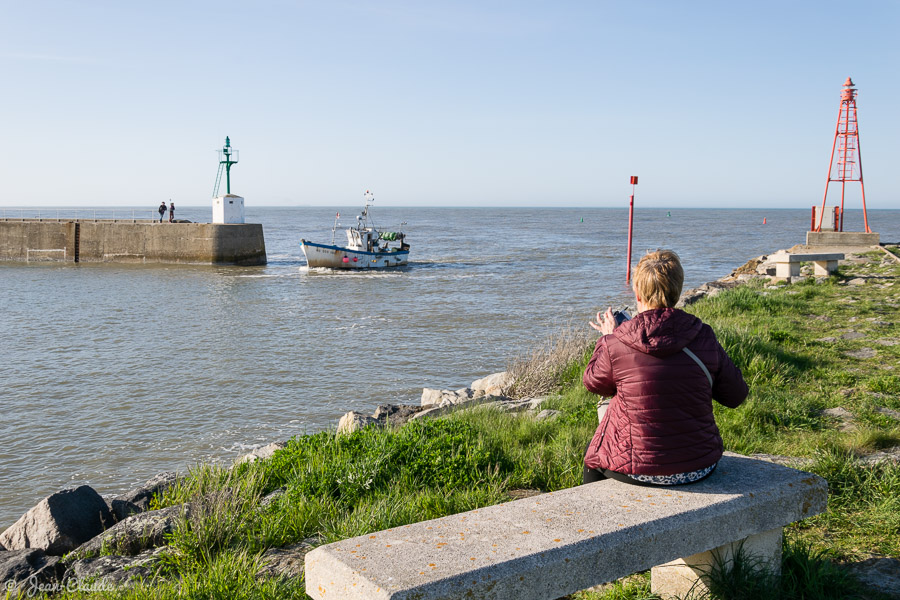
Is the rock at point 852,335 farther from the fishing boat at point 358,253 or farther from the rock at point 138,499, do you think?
the fishing boat at point 358,253

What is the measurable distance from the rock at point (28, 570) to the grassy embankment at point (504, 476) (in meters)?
0.63

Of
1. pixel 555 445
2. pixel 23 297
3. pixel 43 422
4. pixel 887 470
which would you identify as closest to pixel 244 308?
pixel 23 297

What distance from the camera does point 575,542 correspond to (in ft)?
8.40

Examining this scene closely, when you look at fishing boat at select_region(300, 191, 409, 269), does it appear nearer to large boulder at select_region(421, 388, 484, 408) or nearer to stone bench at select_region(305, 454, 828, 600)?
large boulder at select_region(421, 388, 484, 408)

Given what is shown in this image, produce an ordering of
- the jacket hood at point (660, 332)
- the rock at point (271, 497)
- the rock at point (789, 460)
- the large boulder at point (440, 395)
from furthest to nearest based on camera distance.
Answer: the large boulder at point (440, 395), the rock at point (271, 497), the rock at point (789, 460), the jacket hood at point (660, 332)

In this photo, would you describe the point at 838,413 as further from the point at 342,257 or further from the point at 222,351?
the point at 342,257

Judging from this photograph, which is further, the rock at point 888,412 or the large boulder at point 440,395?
the large boulder at point 440,395

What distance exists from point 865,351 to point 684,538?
6.42 meters

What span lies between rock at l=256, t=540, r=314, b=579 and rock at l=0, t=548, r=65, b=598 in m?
1.49

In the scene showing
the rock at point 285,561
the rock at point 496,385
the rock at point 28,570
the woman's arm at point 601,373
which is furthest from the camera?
the rock at point 496,385

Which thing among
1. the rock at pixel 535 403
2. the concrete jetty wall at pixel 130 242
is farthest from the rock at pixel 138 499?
the concrete jetty wall at pixel 130 242

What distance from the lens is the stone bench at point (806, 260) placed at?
14680mm

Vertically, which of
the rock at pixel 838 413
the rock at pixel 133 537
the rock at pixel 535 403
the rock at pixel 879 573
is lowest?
the rock at pixel 133 537

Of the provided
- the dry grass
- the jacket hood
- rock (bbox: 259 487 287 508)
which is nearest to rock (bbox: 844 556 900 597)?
the jacket hood
